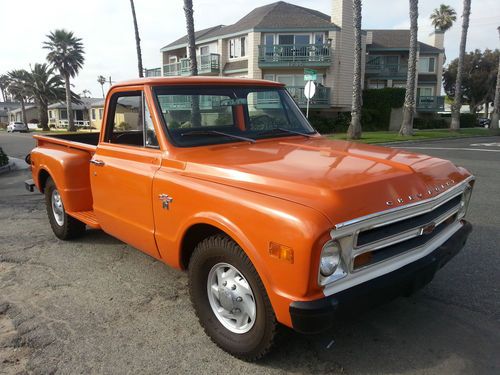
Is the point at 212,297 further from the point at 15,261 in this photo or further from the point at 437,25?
the point at 437,25

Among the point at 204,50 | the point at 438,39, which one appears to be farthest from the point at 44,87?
the point at 438,39

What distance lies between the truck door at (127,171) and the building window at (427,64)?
42.6m

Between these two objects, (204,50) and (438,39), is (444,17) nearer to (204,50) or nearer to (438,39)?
(438,39)

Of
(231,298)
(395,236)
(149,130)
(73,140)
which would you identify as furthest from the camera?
(73,140)

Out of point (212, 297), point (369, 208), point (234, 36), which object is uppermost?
point (234, 36)

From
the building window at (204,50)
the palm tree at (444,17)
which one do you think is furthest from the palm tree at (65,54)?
the palm tree at (444,17)

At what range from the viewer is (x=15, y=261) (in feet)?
15.9

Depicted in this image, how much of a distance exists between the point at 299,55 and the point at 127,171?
2932cm

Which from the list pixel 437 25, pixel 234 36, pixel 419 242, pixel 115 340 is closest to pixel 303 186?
pixel 419 242

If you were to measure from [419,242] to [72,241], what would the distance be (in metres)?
4.27

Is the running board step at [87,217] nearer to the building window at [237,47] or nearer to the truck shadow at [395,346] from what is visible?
the truck shadow at [395,346]

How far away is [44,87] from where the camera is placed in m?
56.3

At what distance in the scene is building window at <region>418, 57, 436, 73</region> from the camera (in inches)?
1634

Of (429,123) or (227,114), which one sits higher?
(227,114)
